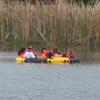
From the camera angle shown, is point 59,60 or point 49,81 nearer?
→ point 49,81

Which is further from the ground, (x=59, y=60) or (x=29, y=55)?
(x=29, y=55)

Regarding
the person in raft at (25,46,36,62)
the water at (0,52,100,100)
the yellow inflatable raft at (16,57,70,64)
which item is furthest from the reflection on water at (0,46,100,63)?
the person in raft at (25,46,36,62)

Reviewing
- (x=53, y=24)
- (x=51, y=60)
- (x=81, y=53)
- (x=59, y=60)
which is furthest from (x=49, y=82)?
(x=53, y=24)

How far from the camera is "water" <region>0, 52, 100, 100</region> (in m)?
23.3

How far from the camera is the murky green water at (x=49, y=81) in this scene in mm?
23344

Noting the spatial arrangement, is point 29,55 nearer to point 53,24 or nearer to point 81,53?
point 81,53

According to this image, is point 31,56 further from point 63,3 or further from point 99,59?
point 63,3

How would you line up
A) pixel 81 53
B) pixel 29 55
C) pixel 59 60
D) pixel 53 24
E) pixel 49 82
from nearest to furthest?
pixel 49 82
pixel 59 60
pixel 29 55
pixel 81 53
pixel 53 24

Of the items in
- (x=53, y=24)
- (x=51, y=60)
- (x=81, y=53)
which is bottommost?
(x=51, y=60)

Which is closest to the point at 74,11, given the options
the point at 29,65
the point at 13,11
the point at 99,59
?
the point at 13,11

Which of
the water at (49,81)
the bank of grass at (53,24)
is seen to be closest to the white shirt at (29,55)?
the water at (49,81)

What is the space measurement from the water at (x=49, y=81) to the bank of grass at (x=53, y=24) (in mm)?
8090

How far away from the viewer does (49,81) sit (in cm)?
2689

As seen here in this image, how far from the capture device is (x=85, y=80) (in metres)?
27.1
